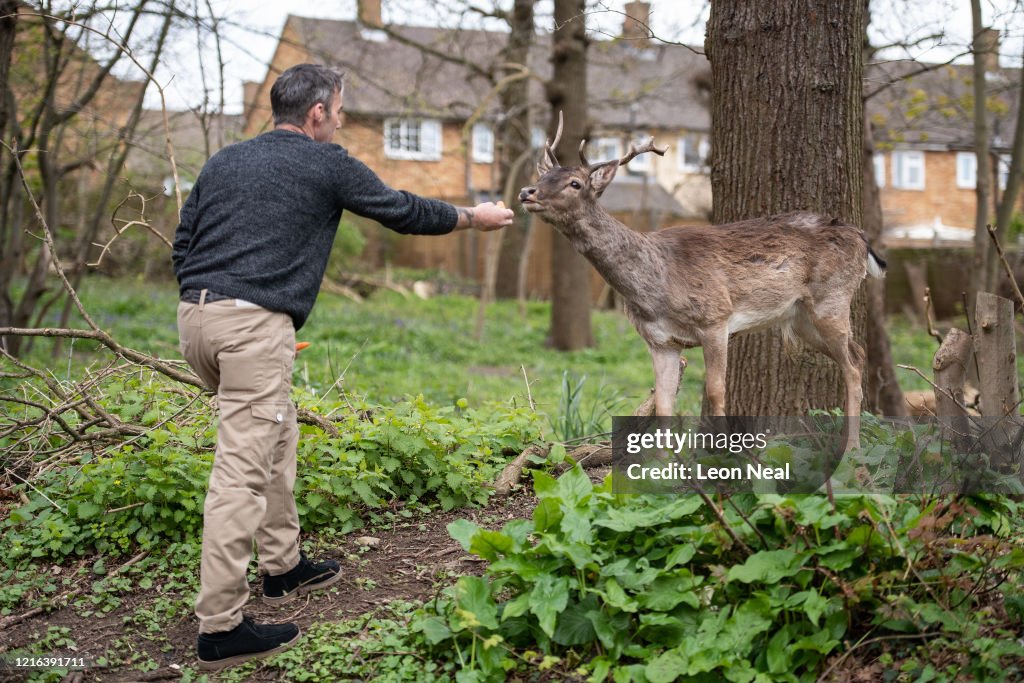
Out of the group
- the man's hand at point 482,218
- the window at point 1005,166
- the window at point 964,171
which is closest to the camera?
the man's hand at point 482,218

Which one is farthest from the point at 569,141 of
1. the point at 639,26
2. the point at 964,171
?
the point at 964,171

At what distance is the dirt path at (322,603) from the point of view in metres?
4.39

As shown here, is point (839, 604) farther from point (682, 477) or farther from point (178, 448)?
point (178, 448)

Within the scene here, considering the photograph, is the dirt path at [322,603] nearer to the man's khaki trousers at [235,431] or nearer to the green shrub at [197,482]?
the green shrub at [197,482]

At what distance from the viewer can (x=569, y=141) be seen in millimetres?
15609

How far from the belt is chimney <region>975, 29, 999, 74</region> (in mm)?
6684

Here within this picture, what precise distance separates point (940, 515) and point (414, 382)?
26.2 feet

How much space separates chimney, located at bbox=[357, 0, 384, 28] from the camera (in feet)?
48.2

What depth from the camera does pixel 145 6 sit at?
10.2 meters

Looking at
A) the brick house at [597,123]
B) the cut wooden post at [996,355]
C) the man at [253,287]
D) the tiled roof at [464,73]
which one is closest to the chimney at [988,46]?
the brick house at [597,123]

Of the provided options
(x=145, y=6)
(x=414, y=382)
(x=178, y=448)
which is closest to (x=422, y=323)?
(x=414, y=382)

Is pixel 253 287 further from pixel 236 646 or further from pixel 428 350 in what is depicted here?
pixel 428 350

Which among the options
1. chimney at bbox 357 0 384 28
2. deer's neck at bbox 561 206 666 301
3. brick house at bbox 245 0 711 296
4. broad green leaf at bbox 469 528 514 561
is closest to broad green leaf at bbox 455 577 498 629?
broad green leaf at bbox 469 528 514 561

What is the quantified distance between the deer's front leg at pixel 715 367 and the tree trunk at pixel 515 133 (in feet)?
24.5
